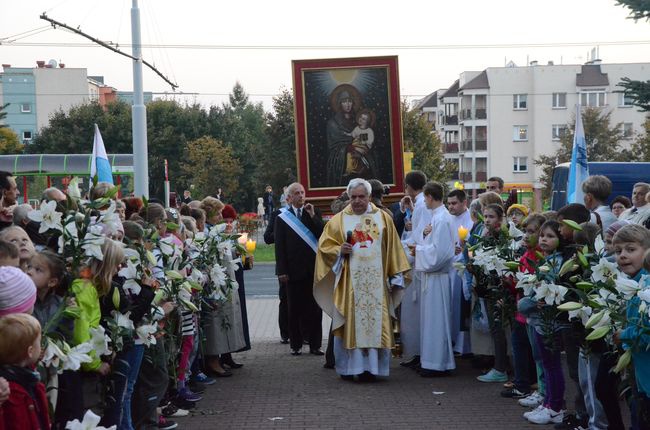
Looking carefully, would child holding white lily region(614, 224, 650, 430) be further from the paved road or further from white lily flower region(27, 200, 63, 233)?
the paved road

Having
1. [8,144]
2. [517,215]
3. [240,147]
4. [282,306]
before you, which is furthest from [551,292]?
[240,147]

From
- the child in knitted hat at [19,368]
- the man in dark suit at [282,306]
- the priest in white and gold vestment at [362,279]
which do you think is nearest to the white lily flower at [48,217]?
the child in knitted hat at [19,368]

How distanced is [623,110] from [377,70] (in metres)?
78.4

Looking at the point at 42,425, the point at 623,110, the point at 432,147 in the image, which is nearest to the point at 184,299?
the point at 42,425

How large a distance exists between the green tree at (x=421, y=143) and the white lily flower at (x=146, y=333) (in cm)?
3741

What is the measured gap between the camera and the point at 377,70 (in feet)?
49.8

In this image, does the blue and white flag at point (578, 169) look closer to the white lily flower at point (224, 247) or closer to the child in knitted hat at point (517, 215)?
the child in knitted hat at point (517, 215)

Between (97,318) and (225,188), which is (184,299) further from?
(225,188)

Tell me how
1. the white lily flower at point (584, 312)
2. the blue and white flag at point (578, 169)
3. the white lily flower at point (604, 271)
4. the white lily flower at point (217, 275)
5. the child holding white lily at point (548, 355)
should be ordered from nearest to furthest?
the white lily flower at point (604, 271) → the white lily flower at point (584, 312) → the child holding white lily at point (548, 355) → the white lily flower at point (217, 275) → the blue and white flag at point (578, 169)

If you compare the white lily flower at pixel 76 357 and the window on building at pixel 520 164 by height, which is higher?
the window on building at pixel 520 164

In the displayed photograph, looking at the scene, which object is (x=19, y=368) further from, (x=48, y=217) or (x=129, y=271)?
(x=129, y=271)

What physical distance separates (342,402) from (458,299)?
7.81ft

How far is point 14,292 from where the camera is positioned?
4.73 meters

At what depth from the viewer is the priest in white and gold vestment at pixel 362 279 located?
1050 centimetres
